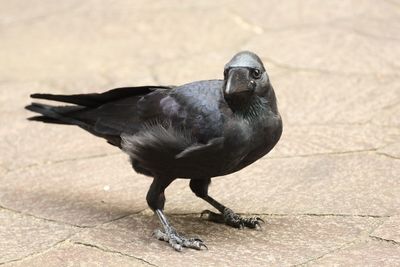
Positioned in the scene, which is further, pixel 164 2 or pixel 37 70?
pixel 164 2

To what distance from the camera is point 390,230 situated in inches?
151

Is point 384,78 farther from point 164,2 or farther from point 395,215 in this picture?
point 164,2

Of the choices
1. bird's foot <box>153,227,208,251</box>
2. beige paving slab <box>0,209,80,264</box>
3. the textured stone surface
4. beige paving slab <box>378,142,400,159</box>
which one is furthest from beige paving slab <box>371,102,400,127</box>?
beige paving slab <box>0,209,80,264</box>

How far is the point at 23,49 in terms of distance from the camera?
7879mm

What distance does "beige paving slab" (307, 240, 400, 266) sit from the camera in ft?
11.4

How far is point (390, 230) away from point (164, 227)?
3.64 ft

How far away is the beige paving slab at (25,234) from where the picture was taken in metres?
3.81

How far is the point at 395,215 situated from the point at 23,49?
492cm

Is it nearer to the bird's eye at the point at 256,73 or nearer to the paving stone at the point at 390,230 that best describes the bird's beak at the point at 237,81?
the bird's eye at the point at 256,73

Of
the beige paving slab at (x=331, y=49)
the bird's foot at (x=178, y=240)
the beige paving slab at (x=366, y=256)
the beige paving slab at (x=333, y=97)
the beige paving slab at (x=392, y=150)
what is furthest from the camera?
the beige paving slab at (x=331, y=49)

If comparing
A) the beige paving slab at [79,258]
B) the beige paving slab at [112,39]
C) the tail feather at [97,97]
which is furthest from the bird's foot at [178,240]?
the beige paving slab at [112,39]

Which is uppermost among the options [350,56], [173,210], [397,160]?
[350,56]

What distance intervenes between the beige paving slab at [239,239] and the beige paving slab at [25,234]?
13cm

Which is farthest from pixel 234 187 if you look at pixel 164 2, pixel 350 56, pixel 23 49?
pixel 164 2
